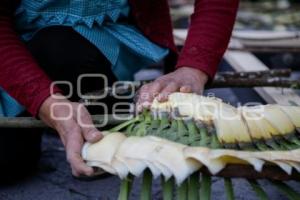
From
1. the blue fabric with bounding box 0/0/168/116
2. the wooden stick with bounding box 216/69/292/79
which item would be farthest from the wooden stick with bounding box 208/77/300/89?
the blue fabric with bounding box 0/0/168/116

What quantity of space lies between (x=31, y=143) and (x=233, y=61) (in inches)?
40.1

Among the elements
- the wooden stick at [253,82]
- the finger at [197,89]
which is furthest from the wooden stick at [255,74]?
the finger at [197,89]

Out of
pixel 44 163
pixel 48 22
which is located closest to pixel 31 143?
pixel 44 163

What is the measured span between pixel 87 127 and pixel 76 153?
0.26 feet

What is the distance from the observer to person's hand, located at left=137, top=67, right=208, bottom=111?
4.25ft

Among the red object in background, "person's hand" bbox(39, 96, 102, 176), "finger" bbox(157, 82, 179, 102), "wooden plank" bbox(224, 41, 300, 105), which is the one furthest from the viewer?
"wooden plank" bbox(224, 41, 300, 105)

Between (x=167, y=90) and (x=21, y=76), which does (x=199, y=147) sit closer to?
(x=167, y=90)

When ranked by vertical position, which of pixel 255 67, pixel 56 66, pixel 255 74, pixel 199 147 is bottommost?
pixel 255 67

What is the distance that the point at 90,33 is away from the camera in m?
1.68

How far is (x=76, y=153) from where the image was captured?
3.83 ft

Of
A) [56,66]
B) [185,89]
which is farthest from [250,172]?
[56,66]

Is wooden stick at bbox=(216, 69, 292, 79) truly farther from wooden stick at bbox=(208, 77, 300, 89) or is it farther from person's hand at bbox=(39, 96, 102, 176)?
person's hand at bbox=(39, 96, 102, 176)

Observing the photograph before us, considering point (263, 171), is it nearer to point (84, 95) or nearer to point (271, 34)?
point (84, 95)

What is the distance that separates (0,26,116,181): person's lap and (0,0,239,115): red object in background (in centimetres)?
12
